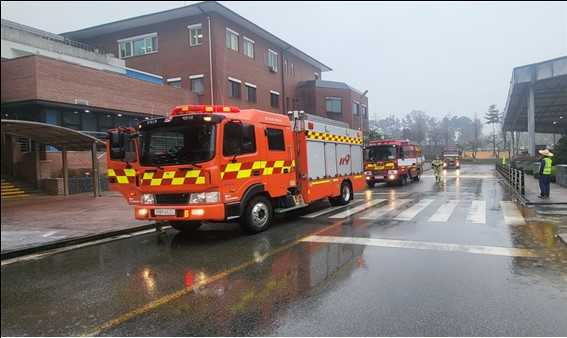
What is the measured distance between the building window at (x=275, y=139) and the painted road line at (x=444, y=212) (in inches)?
166

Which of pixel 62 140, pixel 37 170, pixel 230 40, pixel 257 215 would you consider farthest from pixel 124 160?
pixel 230 40

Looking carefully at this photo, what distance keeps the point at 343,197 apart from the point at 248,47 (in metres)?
22.1

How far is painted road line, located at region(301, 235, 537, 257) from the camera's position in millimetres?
6574

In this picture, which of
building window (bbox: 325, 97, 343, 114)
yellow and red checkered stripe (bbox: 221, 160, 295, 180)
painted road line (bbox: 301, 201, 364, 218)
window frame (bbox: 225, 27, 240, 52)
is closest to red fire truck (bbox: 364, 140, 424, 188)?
painted road line (bbox: 301, 201, 364, 218)

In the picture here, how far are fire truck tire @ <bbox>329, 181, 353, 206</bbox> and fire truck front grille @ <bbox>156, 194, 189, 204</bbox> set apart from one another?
6555mm

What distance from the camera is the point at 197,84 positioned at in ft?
94.9

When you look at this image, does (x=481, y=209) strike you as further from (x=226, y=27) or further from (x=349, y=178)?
(x=226, y=27)

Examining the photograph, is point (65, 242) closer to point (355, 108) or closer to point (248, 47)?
point (248, 47)

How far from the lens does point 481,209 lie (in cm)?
1182

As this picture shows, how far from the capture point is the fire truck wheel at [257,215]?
27.9 ft

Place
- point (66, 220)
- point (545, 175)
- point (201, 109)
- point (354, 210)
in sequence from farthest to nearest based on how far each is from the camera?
point (545, 175), point (354, 210), point (66, 220), point (201, 109)

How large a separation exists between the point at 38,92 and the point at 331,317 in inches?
756

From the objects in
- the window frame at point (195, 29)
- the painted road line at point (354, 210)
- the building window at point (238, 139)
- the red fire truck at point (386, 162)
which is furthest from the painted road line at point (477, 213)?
the window frame at point (195, 29)

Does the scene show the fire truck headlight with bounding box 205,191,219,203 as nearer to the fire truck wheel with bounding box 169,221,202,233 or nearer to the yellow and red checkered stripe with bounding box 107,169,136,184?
the fire truck wheel with bounding box 169,221,202,233
